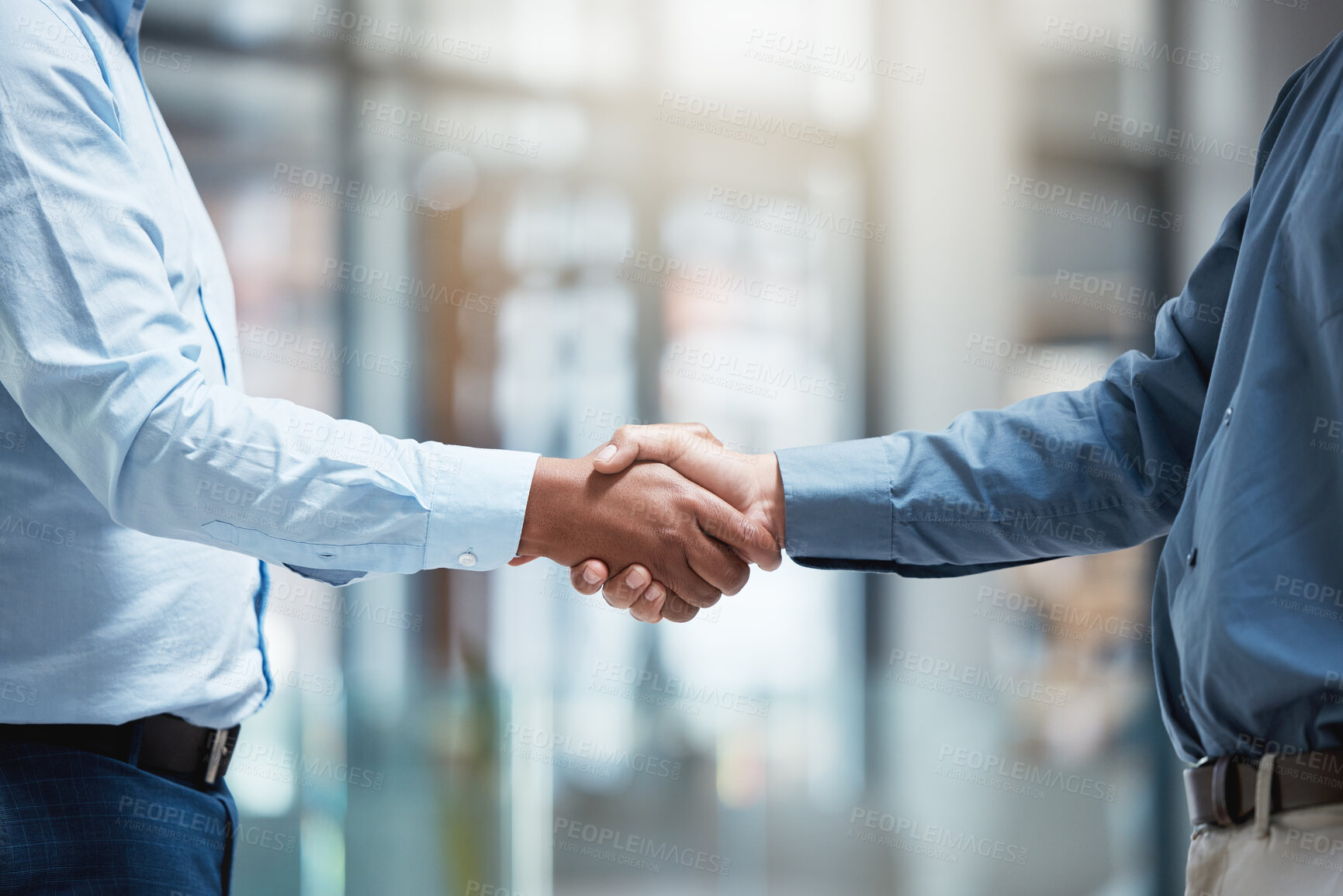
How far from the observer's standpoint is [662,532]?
1.50 meters

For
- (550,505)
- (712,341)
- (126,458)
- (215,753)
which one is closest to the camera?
(126,458)

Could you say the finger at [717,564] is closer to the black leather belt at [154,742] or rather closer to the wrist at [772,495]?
the wrist at [772,495]

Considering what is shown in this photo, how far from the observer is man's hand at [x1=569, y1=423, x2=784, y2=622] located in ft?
4.78

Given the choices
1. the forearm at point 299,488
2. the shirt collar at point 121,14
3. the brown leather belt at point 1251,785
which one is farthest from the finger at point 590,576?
the shirt collar at point 121,14

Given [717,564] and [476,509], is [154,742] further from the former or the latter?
[717,564]

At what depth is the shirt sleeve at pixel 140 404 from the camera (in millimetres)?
961

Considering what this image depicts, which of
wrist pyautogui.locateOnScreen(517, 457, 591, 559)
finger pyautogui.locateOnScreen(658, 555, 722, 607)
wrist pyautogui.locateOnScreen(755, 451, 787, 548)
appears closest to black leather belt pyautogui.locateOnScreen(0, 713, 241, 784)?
wrist pyautogui.locateOnScreen(517, 457, 591, 559)

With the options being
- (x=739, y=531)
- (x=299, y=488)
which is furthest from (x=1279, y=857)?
(x=299, y=488)

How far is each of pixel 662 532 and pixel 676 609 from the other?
16 centimetres

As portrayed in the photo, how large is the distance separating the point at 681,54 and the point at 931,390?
1.26 meters

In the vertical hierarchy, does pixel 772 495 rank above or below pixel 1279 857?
above

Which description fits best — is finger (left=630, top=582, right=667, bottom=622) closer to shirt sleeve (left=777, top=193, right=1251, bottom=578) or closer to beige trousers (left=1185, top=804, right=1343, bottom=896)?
shirt sleeve (left=777, top=193, right=1251, bottom=578)

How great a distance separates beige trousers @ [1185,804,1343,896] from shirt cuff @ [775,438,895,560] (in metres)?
0.55

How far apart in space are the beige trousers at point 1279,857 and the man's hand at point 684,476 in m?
0.68
